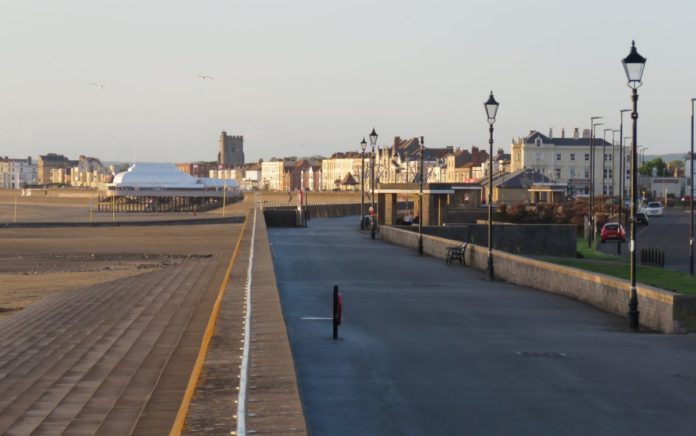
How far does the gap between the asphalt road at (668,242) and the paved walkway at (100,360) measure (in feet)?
90.9

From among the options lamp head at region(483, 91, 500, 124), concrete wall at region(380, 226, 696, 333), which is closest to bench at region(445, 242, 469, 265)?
concrete wall at region(380, 226, 696, 333)

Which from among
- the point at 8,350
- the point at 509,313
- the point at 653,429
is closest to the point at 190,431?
the point at 653,429

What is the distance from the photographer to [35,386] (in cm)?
1617

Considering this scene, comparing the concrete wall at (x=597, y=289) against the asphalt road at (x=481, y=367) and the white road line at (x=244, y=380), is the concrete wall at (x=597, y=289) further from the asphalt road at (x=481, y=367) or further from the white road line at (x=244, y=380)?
the white road line at (x=244, y=380)

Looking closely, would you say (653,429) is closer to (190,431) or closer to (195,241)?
(190,431)

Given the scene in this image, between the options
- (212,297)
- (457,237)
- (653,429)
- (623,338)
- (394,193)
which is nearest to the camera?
(653,429)

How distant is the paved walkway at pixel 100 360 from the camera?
1347cm

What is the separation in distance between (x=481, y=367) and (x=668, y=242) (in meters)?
52.3

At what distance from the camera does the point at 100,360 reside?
61.0ft

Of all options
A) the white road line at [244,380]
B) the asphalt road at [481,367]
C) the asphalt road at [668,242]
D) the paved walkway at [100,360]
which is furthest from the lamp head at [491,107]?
the asphalt road at [668,242]

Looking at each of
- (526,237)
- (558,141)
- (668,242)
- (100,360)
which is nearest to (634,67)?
(100,360)

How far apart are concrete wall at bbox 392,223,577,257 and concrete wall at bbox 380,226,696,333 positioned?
14664 mm

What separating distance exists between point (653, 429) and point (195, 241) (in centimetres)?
5926

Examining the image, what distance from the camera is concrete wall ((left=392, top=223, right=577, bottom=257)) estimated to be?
56281mm
